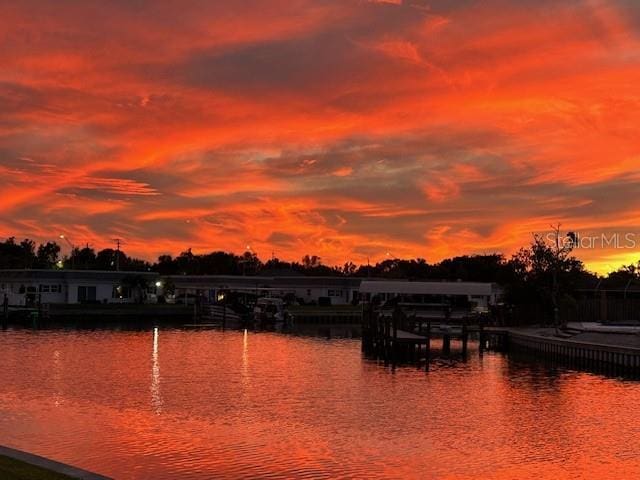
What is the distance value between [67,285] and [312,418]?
112 meters

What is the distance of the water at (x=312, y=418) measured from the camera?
1115 inches

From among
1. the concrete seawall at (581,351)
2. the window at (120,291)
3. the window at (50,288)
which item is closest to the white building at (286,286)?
the window at (120,291)

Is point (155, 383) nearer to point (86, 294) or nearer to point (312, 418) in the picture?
point (312, 418)

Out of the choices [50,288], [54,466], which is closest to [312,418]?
[54,466]

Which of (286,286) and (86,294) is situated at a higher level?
(286,286)

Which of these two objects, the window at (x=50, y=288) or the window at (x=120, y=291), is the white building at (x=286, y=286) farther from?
the window at (x=50, y=288)

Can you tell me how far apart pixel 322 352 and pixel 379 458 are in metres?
45.8

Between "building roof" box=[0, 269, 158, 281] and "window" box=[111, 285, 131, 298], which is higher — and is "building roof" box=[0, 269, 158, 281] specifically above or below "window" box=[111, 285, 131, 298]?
above

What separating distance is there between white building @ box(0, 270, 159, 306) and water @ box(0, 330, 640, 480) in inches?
2965

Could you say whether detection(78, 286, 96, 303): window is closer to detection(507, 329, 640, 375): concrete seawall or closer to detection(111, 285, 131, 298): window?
detection(111, 285, 131, 298): window

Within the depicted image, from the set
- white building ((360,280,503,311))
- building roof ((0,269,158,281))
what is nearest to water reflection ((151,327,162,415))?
white building ((360,280,503,311))

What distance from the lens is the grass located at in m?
17.6

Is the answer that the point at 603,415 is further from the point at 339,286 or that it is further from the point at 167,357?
the point at 339,286

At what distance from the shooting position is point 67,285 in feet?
459
